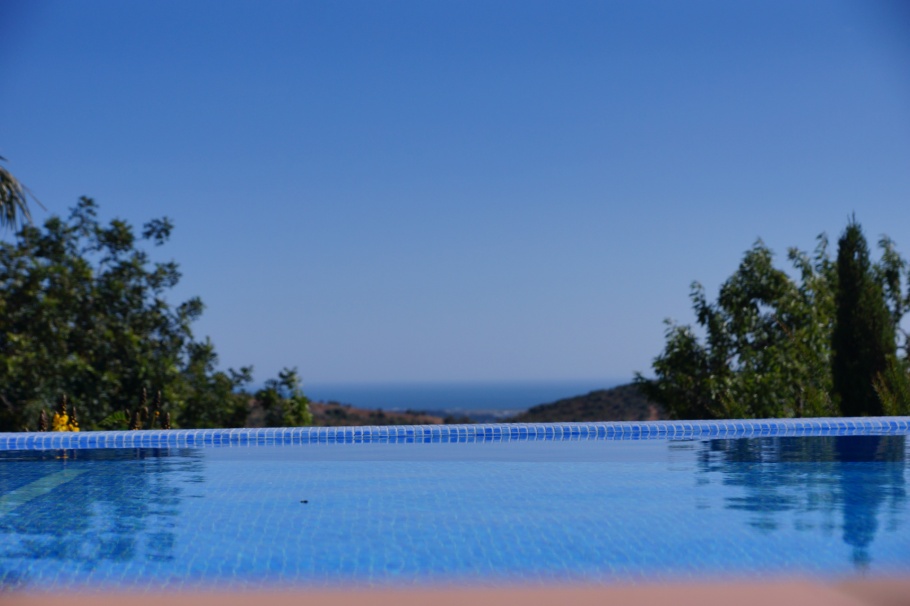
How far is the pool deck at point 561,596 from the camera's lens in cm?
363

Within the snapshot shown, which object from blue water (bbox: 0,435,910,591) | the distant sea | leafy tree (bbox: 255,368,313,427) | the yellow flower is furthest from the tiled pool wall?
the distant sea

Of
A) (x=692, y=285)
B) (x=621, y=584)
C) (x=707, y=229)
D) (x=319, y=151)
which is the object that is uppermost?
(x=319, y=151)

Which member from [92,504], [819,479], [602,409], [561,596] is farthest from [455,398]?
[561,596]

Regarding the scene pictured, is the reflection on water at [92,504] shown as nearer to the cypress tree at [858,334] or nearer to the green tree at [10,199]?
the green tree at [10,199]

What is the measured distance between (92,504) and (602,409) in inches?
798

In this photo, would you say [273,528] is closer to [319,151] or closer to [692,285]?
[692,285]

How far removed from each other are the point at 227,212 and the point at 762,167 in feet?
41.0

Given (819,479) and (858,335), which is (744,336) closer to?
(858,335)

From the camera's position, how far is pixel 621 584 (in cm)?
395

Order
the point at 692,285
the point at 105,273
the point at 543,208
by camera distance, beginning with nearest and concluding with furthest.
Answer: the point at 105,273 → the point at 692,285 → the point at 543,208

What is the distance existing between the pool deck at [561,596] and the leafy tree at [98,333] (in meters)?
7.02

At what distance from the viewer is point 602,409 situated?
25250mm

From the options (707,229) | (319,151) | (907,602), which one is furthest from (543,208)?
(907,602)

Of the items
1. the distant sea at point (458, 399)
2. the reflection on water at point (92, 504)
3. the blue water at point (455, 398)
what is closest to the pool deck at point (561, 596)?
the reflection on water at point (92, 504)
